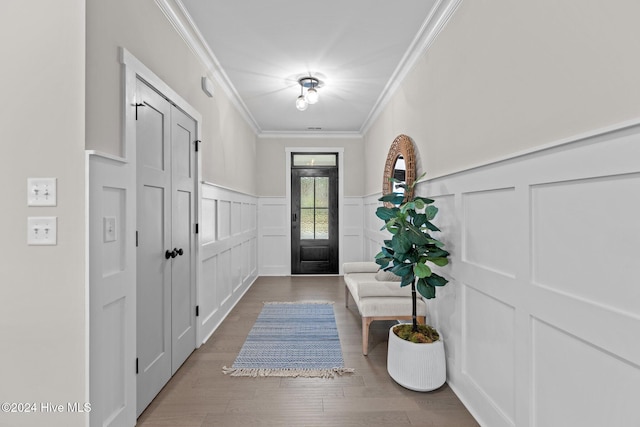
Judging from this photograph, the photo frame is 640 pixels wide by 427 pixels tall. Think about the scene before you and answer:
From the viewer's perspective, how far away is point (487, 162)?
174 cm

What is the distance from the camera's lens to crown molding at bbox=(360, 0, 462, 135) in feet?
7.38

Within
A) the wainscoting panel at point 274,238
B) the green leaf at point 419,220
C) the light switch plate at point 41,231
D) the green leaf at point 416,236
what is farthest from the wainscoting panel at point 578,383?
the wainscoting panel at point 274,238

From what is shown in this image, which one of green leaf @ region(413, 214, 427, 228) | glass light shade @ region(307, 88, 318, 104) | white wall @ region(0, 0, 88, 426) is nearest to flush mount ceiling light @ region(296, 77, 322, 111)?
glass light shade @ region(307, 88, 318, 104)

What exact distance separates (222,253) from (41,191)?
2.23 meters

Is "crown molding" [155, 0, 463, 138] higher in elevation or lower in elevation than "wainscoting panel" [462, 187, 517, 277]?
higher

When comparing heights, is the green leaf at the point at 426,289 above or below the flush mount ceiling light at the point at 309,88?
below

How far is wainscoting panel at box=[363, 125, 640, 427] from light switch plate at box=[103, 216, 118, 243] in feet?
6.27

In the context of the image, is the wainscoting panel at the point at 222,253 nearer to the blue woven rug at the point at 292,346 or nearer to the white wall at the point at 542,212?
the blue woven rug at the point at 292,346

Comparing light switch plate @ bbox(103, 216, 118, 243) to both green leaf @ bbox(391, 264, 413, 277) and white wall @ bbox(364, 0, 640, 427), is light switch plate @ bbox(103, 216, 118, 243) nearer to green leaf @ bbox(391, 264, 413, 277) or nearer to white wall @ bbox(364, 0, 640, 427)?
green leaf @ bbox(391, 264, 413, 277)

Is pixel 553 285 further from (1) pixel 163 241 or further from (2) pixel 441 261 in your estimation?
(1) pixel 163 241

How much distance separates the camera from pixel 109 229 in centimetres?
161

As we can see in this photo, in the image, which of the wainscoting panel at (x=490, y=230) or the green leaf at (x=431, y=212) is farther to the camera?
the green leaf at (x=431, y=212)

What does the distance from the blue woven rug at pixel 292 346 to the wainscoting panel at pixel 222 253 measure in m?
0.44

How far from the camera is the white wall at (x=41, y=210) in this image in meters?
1.46
